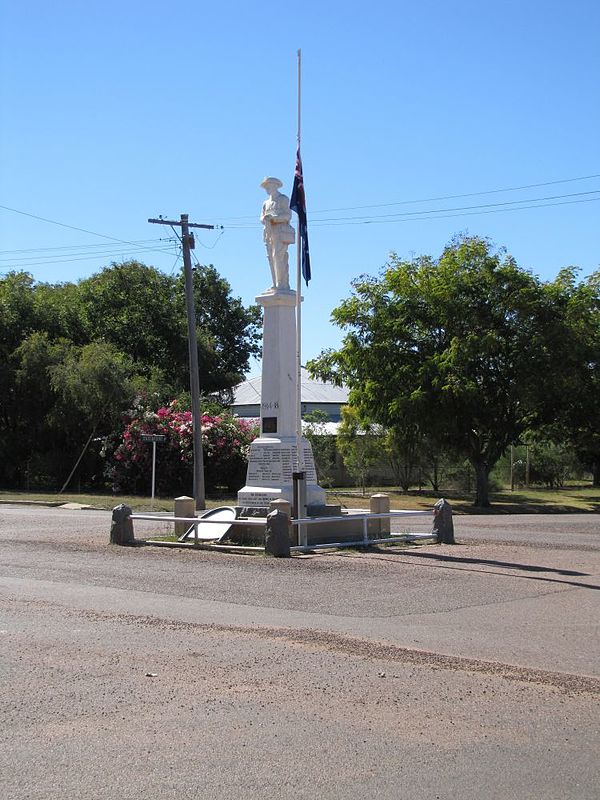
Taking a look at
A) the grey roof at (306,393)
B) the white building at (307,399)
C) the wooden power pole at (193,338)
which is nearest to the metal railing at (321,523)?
the wooden power pole at (193,338)

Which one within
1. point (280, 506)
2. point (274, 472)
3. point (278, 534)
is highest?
point (274, 472)

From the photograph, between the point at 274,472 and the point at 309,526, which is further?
the point at 274,472

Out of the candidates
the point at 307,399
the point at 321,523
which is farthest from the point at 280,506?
the point at 307,399

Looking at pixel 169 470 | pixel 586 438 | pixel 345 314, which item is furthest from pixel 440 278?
pixel 169 470

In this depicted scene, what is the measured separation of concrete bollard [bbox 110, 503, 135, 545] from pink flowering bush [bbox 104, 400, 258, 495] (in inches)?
786

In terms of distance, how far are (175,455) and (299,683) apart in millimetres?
31018

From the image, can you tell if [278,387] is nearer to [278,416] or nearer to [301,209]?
[278,416]

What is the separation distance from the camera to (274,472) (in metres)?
17.7

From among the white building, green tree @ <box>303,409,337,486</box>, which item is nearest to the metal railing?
green tree @ <box>303,409,337,486</box>

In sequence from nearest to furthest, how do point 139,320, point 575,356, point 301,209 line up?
point 301,209 → point 575,356 → point 139,320

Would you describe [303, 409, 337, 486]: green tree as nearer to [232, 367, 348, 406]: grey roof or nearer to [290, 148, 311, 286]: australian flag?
[232, 367, 348, 406]: grey roof

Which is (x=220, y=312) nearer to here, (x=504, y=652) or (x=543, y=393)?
(x=543, y=393)

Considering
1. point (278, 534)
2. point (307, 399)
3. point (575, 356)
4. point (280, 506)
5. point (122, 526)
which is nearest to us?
point (278, 534)

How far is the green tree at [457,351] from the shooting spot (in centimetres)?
3369
